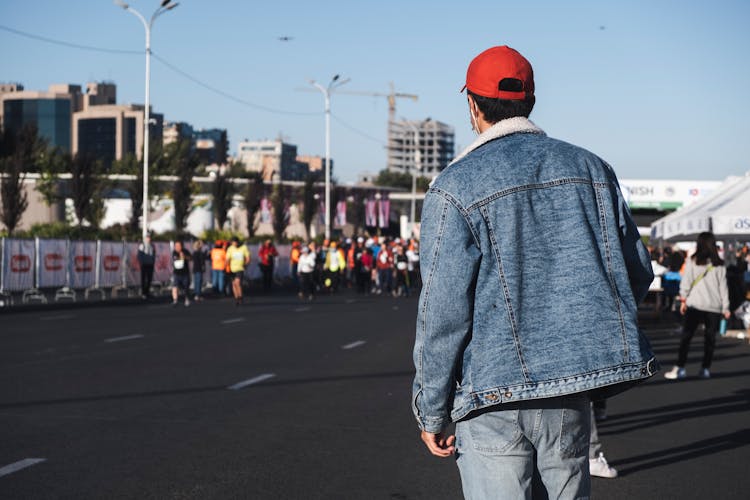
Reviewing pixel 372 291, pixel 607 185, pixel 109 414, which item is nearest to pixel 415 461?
pixel 109 414

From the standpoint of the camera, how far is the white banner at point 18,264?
1075 inches

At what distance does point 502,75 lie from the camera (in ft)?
11.0

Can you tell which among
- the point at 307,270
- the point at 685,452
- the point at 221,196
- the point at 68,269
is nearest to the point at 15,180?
the point at 307,270

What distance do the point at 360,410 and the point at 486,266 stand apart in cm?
727

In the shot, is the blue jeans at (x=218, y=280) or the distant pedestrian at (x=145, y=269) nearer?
the distant pedestrian at (x=145, y=269)

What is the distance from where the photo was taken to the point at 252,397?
1095 cm

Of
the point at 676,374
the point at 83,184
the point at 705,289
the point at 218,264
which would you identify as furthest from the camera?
the point at 83,184

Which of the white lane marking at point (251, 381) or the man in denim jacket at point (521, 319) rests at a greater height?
the man in denim jacket at point (521, 319)

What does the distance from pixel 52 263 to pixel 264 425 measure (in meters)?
21.7

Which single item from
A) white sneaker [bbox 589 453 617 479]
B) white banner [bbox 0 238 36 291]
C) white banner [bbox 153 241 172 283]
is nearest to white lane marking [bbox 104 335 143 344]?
white banner [bbox 0 238 36 291]

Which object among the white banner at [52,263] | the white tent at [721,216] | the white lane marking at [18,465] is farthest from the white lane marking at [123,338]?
the white banner at [52,263]

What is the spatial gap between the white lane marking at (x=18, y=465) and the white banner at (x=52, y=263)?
2217 cm

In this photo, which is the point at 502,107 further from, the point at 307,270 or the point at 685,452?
the point at 307,270

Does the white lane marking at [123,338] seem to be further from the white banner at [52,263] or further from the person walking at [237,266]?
the person walking at [237,266]
